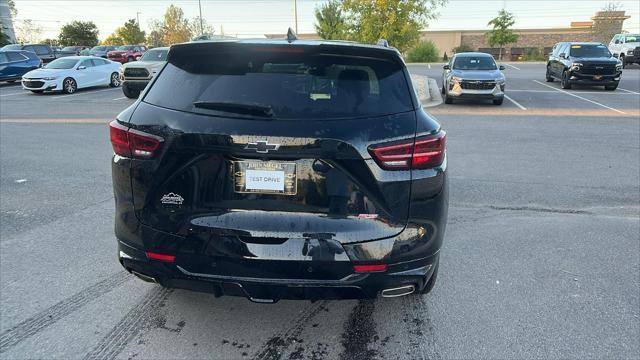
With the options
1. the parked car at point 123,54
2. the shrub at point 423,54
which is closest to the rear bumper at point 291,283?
the parked car at point 123,54

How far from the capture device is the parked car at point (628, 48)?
30.2 m

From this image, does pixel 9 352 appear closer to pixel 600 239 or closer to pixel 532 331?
pixel 532 331

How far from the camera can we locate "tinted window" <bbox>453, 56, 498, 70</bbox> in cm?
1592

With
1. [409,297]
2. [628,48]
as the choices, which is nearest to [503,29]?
[628,48]

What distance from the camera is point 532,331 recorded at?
308 centimetres

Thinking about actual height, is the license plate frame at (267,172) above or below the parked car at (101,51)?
below

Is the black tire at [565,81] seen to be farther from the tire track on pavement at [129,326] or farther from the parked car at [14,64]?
the parked car at [14,64]

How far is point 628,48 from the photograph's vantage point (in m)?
30.5

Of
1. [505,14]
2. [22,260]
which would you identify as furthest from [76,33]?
[22,260]

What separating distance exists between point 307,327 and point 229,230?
1.04 m

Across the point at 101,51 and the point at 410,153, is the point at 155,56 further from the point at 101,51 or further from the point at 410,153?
the point at 101,51

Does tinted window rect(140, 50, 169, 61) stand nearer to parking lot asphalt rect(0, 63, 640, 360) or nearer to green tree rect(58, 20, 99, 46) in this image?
parking lot asphalt rect(0, 63, 640, 360)

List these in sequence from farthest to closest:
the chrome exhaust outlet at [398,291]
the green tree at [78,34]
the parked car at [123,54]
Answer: the green tree at [78,34]
the parked car at [123,54]
the chrome exhaust outlet at [398,291]

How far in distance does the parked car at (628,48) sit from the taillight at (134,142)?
35397 millimetres
